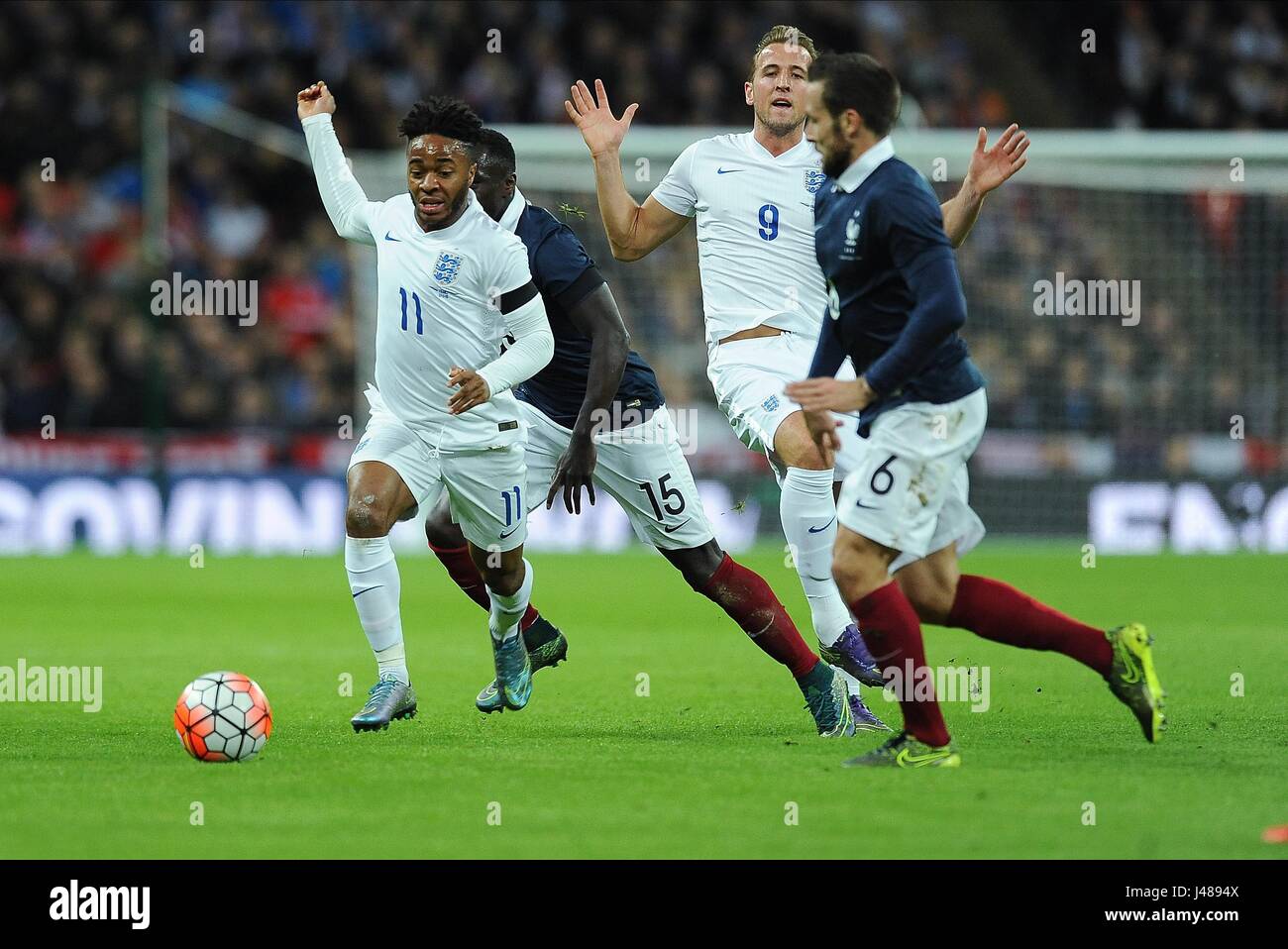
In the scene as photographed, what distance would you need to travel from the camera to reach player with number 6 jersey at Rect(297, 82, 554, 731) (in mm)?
7355

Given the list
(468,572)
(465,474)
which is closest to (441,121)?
(465,474)

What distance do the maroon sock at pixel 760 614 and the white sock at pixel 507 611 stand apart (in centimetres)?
78

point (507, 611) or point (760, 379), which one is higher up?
point (760, 379)

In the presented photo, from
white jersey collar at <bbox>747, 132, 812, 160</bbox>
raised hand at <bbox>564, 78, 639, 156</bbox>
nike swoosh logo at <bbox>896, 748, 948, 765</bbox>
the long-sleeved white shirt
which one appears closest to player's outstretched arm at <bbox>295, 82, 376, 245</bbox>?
the long-sleeved white shirt

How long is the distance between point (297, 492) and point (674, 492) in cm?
1056

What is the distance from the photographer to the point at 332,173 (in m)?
7.84

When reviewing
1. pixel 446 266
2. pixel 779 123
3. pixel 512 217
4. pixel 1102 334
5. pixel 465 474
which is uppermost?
pixel 1102 334

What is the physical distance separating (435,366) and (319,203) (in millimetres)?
14201

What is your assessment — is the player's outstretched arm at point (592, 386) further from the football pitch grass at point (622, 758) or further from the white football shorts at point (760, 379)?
the football pitch grass at point (622, 758)

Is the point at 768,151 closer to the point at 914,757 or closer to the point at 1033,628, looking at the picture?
the point at 1033,628

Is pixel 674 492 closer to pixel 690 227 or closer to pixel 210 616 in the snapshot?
pixel 210 616

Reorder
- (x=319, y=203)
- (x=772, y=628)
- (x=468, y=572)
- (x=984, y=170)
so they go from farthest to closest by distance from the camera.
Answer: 1. (x=319, y=203)
2. (x=468, y=572)
3. (x=772, y=628)
4. (x=984, y=170)

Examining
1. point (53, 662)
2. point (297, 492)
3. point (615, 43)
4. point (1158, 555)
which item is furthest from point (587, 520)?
point (53, 662)

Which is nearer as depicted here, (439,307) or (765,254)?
(439,307)
